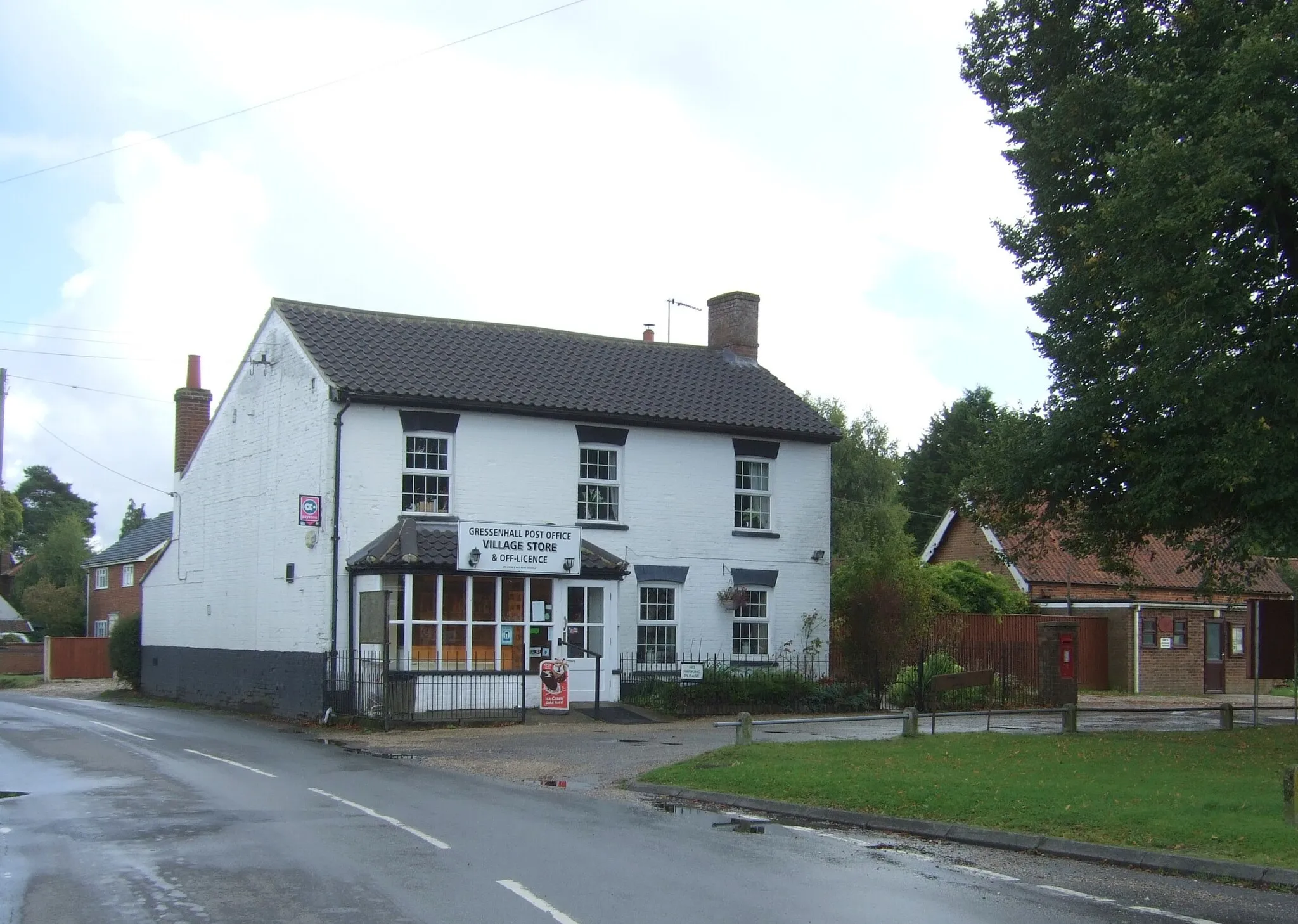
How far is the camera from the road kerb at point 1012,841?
10.3 m

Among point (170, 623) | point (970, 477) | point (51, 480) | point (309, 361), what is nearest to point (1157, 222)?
point (970, 477)

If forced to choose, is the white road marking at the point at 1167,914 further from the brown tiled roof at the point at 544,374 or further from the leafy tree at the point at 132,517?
the leafy tree at the point at 132,517

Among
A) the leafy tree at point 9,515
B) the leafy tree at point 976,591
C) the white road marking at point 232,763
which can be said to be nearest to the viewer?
the white road marking at point 232,763

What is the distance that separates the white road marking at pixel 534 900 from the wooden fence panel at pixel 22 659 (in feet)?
164

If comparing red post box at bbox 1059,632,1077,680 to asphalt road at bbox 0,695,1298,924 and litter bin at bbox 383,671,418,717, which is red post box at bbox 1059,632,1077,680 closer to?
litter bin at bbox 383,671,418,717

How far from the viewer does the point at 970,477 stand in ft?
74.7

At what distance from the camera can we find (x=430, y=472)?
27.4 metres

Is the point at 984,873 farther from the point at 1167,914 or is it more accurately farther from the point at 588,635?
the point at 588,635

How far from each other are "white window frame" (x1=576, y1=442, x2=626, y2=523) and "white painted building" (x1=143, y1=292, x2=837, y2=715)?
60 mm

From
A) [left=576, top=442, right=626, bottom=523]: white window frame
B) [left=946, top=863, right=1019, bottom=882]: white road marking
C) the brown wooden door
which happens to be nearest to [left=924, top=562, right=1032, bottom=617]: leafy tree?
the brown wooden door

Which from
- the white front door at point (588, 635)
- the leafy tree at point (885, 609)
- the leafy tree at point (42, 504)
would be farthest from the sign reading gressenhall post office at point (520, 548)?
the leafy tree at point (42, 504)

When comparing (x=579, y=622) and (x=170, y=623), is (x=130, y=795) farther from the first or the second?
(x=170, y=623)

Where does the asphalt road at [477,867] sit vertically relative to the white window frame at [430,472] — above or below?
below

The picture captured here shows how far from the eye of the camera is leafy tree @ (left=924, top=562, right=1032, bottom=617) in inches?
1535
